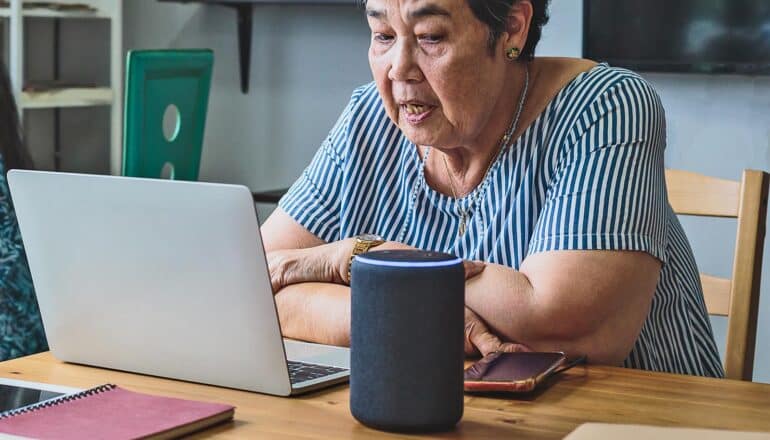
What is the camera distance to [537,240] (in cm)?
139

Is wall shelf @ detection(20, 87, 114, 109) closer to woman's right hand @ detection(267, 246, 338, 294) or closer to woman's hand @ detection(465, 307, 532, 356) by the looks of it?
woman's right hand @ detection(267, 246, 338, 294)

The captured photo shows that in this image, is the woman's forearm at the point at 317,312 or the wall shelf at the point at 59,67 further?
the wall shelf at the point at 59,67

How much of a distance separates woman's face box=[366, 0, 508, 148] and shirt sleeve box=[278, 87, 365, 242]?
0.21 meters

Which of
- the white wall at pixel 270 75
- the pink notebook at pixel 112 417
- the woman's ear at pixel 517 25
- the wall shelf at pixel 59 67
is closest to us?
the pink notebook at pixel 112 417

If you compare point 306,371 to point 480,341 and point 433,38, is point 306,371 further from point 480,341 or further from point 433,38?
point 433,38

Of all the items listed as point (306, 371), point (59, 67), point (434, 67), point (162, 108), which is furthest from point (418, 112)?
point (59, 67)

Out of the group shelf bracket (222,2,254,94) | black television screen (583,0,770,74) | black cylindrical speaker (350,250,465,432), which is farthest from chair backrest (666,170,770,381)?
shelf bracket (222,2,254,94)

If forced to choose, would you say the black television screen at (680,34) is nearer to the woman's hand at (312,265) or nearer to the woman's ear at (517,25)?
the woman's ear at (517,25)

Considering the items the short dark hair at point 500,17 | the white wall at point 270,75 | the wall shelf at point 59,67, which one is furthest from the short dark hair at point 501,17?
the wall shelf at point 59,67

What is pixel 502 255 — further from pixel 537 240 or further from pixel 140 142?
pixel 140 142

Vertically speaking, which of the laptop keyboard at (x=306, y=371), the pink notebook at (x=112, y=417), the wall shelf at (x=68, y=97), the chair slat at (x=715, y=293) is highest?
the wall shelf at (x=68, y=97)

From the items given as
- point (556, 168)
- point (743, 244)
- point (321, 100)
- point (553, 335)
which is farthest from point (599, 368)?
point (321, 100)

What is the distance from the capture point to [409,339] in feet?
3.05

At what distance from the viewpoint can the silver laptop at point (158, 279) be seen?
1.02 metres
